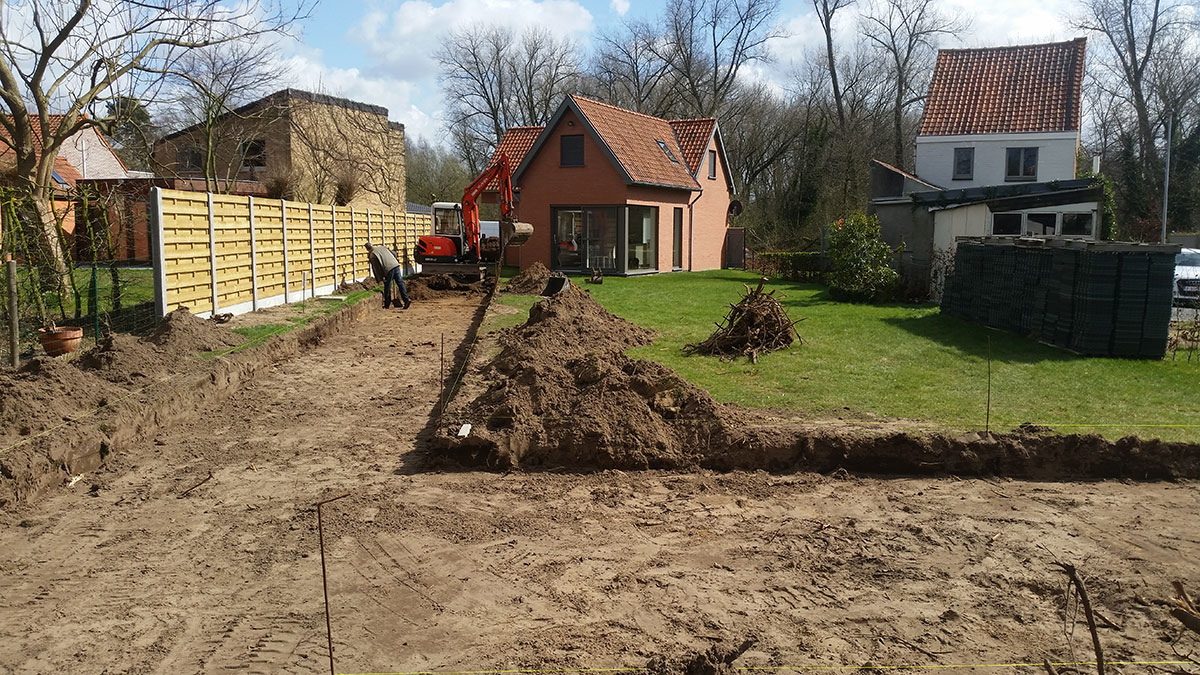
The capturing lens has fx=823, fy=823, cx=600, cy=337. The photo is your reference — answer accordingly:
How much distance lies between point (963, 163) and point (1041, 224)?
13.8 m

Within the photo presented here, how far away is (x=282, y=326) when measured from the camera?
46.3ft

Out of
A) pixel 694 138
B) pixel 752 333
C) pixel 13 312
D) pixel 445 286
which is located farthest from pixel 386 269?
pixel 694 138

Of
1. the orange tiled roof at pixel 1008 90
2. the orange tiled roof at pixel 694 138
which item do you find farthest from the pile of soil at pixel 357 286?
the orange tiled roof at pixel 1008 90

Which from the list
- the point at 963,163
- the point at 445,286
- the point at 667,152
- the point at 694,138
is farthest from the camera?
the point at 694,138

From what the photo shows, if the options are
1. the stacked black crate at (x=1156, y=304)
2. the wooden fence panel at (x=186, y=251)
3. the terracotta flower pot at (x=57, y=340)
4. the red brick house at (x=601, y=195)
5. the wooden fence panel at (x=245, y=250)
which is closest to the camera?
the terracotta flower pot at (x=57, y=340)

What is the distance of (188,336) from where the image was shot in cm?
1141

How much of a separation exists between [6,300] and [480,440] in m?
6.59

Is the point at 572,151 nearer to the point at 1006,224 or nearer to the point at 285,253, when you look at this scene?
the point at 285,253

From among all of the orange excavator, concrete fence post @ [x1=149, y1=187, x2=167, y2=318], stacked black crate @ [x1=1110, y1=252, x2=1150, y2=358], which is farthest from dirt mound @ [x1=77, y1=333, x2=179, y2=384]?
the orange excavator

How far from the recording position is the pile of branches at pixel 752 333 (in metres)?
12.4

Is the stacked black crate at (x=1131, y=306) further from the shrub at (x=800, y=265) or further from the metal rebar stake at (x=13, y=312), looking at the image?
the shrub at (x=800, y=265)

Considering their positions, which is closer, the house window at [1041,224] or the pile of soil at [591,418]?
the pile of soil at [591,418]

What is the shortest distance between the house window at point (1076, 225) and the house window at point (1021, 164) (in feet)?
44.4

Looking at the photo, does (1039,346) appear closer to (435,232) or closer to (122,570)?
(122,570)
